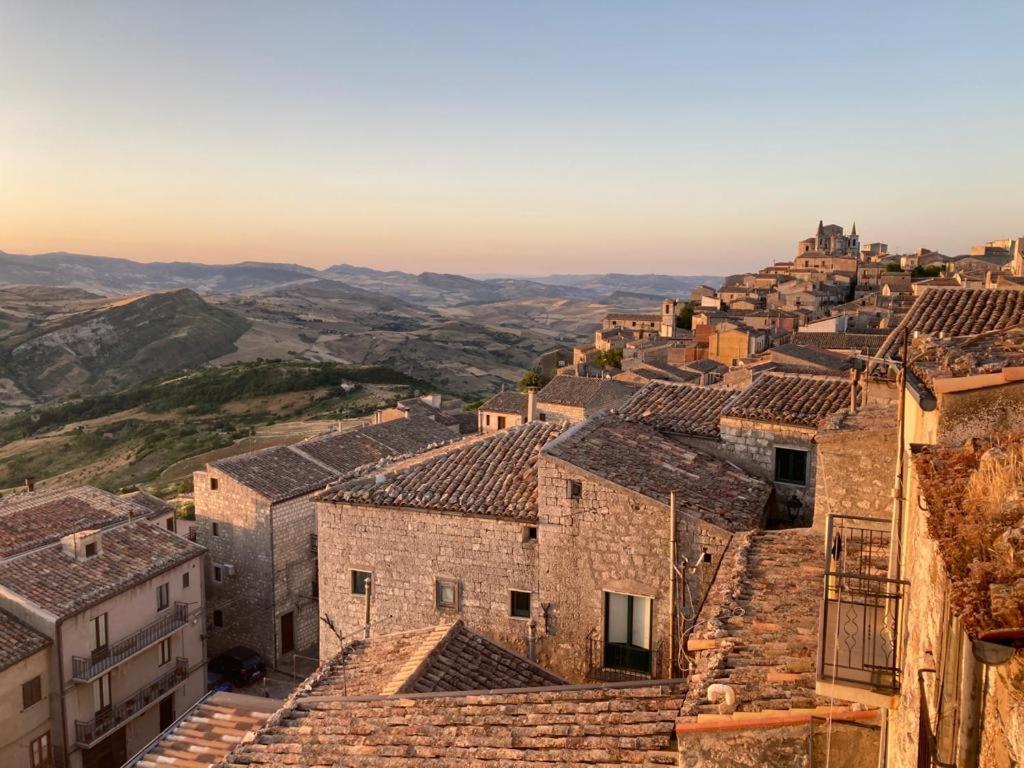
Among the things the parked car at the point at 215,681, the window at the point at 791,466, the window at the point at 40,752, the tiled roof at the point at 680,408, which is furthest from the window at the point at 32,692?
the window at the point at 791,466

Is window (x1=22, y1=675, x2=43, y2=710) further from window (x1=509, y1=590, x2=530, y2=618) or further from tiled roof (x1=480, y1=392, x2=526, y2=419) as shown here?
tiled roof (x1=480, y1=392, x2=526, y2=419)

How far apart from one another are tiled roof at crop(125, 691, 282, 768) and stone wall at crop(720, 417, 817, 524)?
9.29 meters

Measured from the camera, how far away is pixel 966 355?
239 inches

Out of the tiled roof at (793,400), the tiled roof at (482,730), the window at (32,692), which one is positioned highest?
the tiled roof at (793,400)

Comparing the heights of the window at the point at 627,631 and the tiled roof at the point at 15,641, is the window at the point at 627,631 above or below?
above

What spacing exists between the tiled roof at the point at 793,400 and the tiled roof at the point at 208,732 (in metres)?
9.87

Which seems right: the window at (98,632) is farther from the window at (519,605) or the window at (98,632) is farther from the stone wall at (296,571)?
the window at (519,605)

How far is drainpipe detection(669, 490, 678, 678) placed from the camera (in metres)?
11.6

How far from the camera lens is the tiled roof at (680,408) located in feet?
49.6

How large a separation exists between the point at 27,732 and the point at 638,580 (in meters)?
17.0

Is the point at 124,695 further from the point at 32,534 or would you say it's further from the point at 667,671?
the point at 667,671

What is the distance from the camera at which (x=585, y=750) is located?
26.0ft

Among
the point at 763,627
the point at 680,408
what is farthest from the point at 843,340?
the point at 763,627

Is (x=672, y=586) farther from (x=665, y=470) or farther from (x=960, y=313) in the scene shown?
(x=960, y=313)
